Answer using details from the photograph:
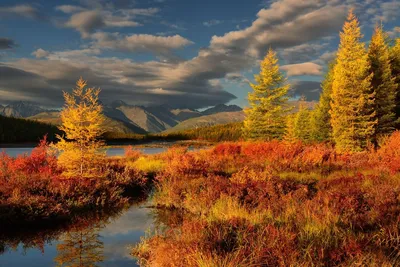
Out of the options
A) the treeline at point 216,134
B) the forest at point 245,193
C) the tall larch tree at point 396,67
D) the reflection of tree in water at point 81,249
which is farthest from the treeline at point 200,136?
the reflection of tree in water at point 81,249

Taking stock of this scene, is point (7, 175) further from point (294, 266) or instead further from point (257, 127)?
point (257, 127)

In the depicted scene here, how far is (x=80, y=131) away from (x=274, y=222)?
10.1 meters

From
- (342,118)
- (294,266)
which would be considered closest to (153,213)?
(294,266)

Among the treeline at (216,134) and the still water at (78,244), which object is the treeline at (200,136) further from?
the still water at (78,244)

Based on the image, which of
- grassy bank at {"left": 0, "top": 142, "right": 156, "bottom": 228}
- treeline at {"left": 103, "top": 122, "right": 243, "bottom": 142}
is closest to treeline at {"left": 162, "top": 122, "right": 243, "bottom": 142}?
treeline at {"left": 103, "top": 122, "right": 243, "bottom": 142}

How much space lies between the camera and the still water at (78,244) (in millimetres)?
8234

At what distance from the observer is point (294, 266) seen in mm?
5574

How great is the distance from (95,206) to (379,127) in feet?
93.8

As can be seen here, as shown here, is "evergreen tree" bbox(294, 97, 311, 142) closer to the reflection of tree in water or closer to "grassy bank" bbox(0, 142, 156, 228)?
"grassy bank" bbox(0, 142, 156, 228)

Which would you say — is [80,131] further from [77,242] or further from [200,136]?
[200,136]

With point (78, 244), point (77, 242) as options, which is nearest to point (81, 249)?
point (78, 244)

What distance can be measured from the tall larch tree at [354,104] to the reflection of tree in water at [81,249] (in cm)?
2526

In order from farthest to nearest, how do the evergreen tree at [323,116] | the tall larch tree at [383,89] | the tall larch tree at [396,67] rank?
1. the evergreen tree at [323,116]
2. the tall larch tree at [396,67]
3. the tall larch tree at [383,89]

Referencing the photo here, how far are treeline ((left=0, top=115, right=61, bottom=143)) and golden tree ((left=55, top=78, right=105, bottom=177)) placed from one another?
352 feet
